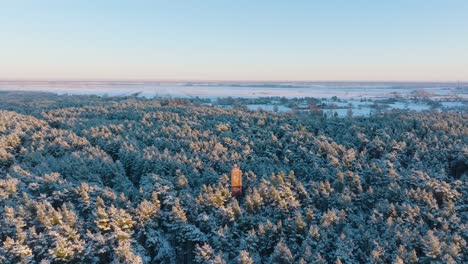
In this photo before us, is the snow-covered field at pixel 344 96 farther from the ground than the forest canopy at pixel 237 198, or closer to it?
farther from the ground

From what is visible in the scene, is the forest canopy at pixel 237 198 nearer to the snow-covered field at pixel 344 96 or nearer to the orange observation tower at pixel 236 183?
the orange observation tower at pixel 236 183

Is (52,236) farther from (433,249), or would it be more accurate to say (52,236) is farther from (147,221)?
(433,249)

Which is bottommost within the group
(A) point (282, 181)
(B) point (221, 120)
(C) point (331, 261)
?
(C) point (331, 261)

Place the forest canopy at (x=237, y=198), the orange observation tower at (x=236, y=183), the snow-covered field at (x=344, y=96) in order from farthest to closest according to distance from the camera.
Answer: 1. the snow-covered field at (x=344, y=96)
2. the orange observation tower at (x=236, y=183)
3. the forest canopy at (x=237, y=198)

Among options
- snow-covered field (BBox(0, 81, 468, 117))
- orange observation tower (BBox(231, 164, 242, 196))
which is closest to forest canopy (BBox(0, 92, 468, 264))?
orange observation tower (BBox(231, 164, 242, 196))

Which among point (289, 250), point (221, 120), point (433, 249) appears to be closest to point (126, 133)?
point (221, 120)

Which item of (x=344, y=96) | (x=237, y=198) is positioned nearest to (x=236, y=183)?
(x=237, y=198)

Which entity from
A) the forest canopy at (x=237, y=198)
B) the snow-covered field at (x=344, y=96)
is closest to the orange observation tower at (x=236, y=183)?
the forest canopy at (x=237, y=198)

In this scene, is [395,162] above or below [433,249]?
above

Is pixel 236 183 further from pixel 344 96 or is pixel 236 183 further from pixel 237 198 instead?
pixel 344 96
